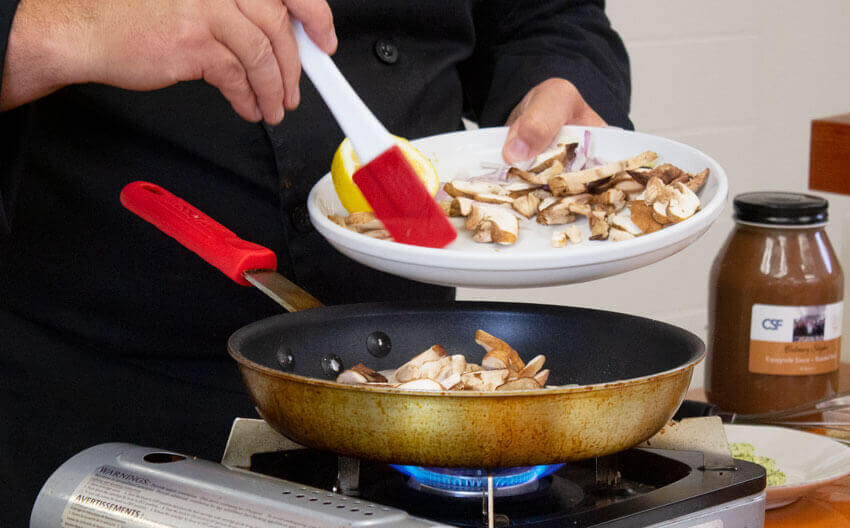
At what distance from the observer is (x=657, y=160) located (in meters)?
1.00

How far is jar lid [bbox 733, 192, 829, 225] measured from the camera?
1.07 m

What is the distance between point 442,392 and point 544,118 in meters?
0.49

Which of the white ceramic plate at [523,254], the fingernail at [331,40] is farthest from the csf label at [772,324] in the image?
the fingernail at [331,40]

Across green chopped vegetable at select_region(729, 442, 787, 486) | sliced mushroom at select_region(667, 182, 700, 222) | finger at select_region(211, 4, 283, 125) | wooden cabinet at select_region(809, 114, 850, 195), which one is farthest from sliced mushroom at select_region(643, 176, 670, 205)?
wooden cabinet at select_region(809, 114, 850, 195)

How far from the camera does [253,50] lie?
79cm

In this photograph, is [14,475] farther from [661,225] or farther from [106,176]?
[661,225]

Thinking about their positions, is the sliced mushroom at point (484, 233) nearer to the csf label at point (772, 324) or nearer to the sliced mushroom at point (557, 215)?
the sliced mushroom at point (557, 215)

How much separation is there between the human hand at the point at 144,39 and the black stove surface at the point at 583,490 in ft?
0.99

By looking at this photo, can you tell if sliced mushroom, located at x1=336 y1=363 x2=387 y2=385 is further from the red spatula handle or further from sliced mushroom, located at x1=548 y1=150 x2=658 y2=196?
sliced mushroom, located at x1=548 y1=150 x2=658 y2=196

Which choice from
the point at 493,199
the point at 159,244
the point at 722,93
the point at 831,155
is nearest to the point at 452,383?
the point at 493,199

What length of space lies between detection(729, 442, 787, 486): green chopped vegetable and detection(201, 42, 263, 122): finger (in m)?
0.49

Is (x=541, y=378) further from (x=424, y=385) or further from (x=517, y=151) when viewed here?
(x=517, y=151)

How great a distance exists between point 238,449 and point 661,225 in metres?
0.38

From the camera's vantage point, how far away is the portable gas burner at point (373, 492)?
630 millimetres
